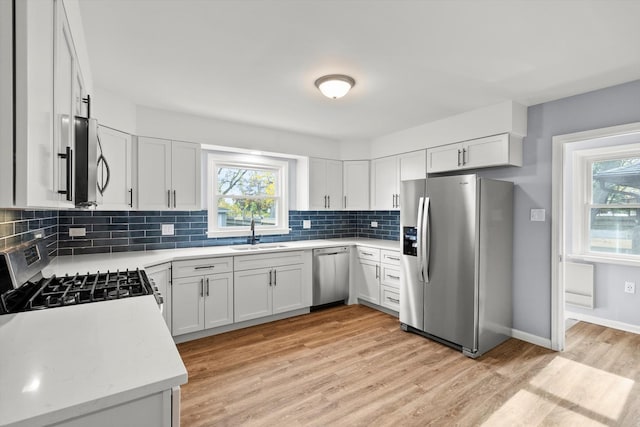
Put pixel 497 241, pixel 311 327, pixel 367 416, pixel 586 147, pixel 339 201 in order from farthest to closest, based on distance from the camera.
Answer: pixel 339 201 → pixel 586 147 → pixel 311 327 → pixel 497 241 → pixel 367 416

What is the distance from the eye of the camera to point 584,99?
282cm

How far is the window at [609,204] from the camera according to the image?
3.59m

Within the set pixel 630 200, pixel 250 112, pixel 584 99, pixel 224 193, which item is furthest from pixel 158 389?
pixel 630 200

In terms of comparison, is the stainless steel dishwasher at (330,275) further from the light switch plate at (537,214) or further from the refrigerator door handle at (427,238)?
the light switch plate at (537,214)

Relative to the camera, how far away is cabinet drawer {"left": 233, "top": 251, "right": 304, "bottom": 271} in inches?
136

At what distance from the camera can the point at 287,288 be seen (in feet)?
12.5

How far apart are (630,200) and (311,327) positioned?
401cm

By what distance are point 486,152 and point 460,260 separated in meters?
1.17

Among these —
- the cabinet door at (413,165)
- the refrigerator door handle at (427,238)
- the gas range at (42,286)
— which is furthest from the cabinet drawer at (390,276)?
the gas range at (42,286)

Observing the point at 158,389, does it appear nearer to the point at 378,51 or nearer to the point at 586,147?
the point at 378,51

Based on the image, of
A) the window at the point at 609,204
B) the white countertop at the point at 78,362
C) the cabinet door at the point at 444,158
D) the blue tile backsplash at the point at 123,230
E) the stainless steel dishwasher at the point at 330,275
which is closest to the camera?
the white countertop at the point at 78,362

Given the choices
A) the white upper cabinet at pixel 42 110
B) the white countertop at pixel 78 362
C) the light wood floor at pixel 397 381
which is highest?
the white upper cabinet at pixel 42 110

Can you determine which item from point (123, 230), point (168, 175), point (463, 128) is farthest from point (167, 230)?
point (463, 128)

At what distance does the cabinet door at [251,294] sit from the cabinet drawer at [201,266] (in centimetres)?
16
